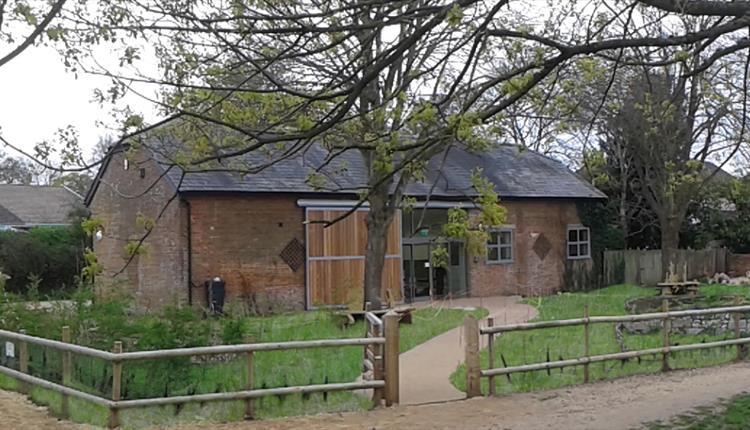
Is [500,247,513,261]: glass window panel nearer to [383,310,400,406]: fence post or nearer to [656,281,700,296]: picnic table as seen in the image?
[656,281,700,296]: picnic table

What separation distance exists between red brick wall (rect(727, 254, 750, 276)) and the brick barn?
8195 mm

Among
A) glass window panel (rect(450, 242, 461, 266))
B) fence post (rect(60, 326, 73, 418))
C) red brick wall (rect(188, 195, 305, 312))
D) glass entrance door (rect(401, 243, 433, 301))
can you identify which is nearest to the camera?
fence post (rect(60, 326, 73, 418))

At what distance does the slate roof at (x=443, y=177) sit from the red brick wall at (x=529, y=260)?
0.62 metres

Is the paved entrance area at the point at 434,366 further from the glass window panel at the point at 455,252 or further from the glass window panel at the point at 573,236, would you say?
the glass window panel at the point at 573,236

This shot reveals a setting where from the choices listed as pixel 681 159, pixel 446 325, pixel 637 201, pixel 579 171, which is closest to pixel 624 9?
pixel 446 325

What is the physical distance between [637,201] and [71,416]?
3156 cm

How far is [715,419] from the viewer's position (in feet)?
32.2

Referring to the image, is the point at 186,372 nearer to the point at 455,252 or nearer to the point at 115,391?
the point at 115,391

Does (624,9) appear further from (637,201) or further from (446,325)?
(637,201)

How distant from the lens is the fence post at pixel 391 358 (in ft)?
35.7

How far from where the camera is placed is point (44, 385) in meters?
11.1

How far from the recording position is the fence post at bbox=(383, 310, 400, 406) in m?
10.9

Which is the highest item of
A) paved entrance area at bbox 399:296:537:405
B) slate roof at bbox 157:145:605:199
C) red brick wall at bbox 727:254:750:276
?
slate roof at bbox 157:145:605:199

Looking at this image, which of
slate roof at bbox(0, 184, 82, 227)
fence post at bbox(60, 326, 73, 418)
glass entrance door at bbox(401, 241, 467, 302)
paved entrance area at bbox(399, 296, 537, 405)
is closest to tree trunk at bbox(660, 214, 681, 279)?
glass entrance door at bbox(401, 241, 467, 302)
